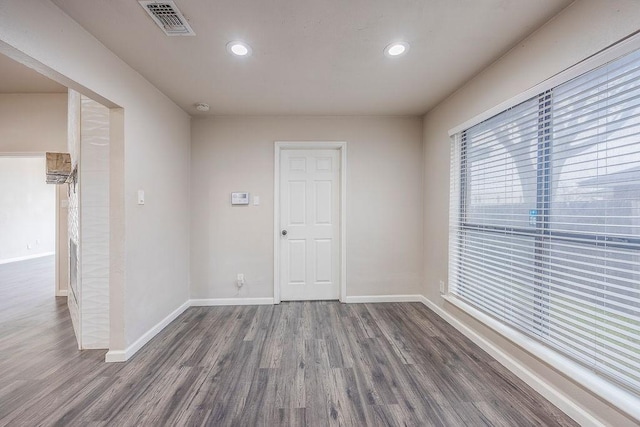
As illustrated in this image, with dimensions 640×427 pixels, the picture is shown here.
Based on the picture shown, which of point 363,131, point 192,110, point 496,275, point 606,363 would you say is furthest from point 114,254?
point 606,363

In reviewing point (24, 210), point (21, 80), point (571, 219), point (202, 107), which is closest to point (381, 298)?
point (571, 219)

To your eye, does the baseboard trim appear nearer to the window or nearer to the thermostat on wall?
the window

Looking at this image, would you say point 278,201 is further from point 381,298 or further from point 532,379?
point 532,379

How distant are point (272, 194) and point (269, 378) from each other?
6.69 feet

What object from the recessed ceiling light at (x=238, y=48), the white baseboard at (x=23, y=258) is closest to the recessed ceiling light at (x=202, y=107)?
the recessed ceiling light at (x=238, y=48)

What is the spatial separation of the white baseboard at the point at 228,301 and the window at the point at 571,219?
237cm

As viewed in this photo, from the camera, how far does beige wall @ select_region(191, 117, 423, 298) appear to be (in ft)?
10.8

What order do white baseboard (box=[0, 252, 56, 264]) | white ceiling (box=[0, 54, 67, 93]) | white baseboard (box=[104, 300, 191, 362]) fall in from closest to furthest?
white baseboard (box=[104, 300, 191, 362]) < white ceiling (box=[0, 54, 67, 93]) < white baseboard (box=[0, 252, 56, 264])

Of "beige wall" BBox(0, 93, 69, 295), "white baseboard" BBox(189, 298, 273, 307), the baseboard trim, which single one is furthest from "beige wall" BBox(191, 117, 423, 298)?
"beige wall" BBox(0, 93, 69, 295)

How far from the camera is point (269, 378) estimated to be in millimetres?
1872

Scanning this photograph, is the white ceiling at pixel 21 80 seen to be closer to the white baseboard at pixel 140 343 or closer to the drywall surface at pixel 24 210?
the white baseboard at pixel 140 343

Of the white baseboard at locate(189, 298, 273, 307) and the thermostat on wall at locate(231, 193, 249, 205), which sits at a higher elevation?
the thermostat on wall at locate(231, 193, 249, 205)

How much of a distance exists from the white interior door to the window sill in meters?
1.83

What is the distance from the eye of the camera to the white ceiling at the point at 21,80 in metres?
2.70
